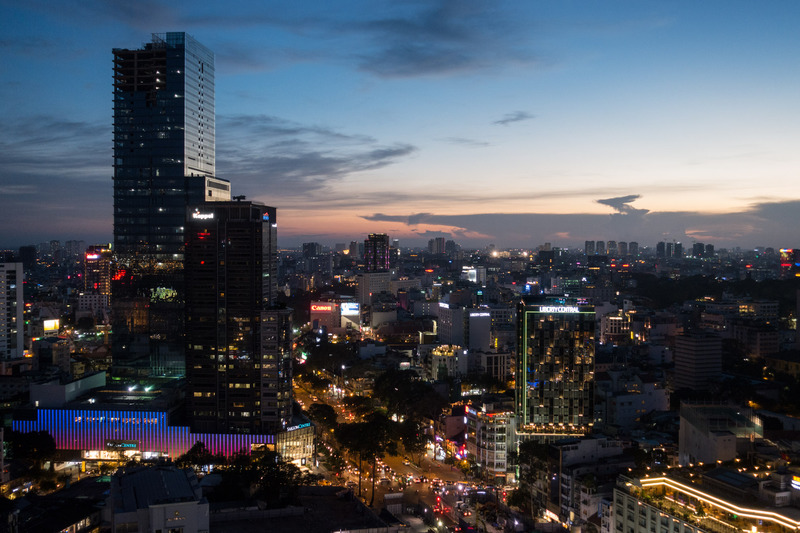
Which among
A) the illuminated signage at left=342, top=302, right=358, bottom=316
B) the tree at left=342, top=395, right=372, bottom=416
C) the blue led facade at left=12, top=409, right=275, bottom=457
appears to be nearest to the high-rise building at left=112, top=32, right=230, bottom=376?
the blue led facade at left=12, top=409, right=275, bottom=457

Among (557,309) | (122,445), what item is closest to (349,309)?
(122,445)

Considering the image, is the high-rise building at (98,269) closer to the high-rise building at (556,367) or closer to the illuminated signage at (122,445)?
the illuminated signage at (122,445)

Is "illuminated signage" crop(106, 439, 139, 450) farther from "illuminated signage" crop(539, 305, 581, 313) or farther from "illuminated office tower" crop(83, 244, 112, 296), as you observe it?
"illuminated office tower" crop(83, 244, 112, 296)

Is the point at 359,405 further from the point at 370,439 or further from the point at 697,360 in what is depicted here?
the point at 697,360

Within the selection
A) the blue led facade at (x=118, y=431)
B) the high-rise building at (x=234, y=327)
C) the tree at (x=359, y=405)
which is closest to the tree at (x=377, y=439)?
the high-rise building at (x=234, y=327)

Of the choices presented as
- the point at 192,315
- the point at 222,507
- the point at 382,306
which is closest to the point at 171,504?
the point at 222,507

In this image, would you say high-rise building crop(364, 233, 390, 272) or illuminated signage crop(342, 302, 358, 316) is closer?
illuminated signage crop(342, 302, 358, 316)

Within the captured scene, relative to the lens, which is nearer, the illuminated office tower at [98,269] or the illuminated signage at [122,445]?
the illuminated signage at [122,445]

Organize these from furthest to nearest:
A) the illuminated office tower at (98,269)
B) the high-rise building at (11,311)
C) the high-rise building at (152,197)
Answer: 1. the illuminated office tower at (98,269)
2. the high-rise building at (11,311)
3. the high-rise building at (152,197)
